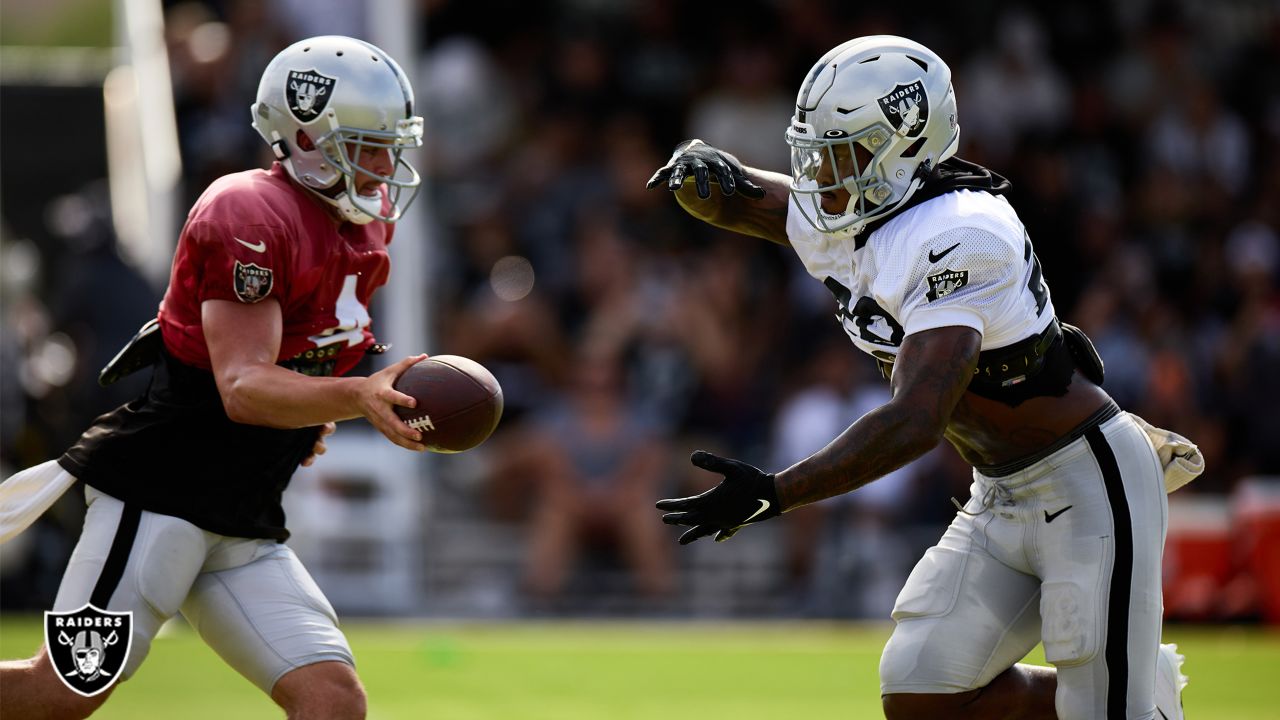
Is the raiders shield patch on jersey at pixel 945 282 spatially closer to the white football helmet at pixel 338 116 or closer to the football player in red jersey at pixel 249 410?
the football player in red jersey at pixel 249 410

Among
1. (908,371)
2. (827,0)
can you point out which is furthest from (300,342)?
(827,0)

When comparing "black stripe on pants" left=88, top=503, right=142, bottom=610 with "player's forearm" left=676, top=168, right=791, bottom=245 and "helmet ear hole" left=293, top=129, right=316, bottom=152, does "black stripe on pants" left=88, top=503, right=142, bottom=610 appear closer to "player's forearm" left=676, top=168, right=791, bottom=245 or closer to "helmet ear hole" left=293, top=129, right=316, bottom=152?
"helmet ear hole" left=293, top=129, right=316, bottom=152

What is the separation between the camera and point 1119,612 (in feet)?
12.3

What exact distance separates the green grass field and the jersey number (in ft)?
8.77

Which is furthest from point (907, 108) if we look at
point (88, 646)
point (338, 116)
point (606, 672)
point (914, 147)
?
point (606, 672)

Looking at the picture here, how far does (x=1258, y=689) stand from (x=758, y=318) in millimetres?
4468

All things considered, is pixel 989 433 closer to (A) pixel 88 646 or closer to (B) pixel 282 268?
(B) pixel 282 268

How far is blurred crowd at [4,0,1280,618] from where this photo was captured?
32.1ft

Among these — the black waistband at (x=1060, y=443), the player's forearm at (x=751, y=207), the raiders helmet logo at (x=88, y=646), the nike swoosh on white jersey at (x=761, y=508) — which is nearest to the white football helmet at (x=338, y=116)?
the player's forearm at (x=751, y=207)

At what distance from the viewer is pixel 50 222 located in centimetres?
1116

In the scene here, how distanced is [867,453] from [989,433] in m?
0.56

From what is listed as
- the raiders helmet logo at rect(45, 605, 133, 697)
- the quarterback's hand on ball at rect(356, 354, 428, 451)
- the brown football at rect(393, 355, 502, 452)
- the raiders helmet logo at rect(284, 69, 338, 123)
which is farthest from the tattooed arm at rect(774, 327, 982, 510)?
the raiders helmet logo at rect(45, 605, 133, 697)

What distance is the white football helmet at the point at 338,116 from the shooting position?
398 cm

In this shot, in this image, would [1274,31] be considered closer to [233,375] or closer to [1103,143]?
[1103,143]
